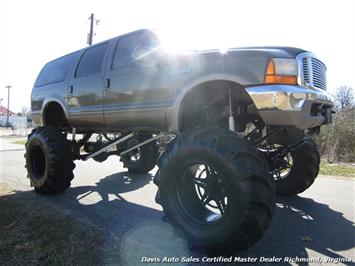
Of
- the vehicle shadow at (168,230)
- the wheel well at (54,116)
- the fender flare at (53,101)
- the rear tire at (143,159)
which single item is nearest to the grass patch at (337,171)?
the vehicle shadow at (168,230)

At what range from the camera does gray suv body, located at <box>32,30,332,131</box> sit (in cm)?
316

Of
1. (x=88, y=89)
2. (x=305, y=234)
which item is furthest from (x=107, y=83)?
(x=305, y=234)

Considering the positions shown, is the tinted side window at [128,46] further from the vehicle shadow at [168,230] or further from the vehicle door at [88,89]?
the vehicle shadow at [168,230]

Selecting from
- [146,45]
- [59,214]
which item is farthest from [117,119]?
[59,214]

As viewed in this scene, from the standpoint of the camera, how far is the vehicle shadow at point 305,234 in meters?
3.05

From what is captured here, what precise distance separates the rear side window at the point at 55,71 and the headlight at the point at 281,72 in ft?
13.1

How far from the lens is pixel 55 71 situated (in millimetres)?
6297

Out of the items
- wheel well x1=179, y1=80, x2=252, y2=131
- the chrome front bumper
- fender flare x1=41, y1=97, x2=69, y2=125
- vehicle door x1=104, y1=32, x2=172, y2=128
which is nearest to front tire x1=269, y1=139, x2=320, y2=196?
wheel well x1=179, y1=80, x2=252, y2=131

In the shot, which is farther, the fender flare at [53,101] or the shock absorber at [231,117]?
the fender flare at [53,101]

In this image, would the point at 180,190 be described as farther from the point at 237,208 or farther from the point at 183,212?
the point at 237,208

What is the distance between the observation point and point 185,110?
398cm

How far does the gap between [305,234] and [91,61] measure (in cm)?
412

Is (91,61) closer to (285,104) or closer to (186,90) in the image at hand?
(186,90)

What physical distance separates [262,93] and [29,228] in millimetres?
3023
